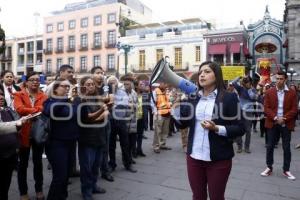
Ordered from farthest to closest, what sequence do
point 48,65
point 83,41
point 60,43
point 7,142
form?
point 48,65 < point 60,43 < point 83,41 < point 7,142

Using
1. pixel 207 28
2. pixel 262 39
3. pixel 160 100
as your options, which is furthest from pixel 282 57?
pixel 160 100

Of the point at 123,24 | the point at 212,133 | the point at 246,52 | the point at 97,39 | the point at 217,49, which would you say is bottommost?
the point at 212,133

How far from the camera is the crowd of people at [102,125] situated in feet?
9.48

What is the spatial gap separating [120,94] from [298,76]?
20.6m

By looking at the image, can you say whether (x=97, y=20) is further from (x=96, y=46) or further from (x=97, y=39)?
(x=96, y=46)

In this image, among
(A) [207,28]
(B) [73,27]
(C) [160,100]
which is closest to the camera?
(C) [160,100]

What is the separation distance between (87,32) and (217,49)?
56.4 ft

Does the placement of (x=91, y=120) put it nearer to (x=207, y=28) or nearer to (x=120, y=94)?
(x=120, y=94)

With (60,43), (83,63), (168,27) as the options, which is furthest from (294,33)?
(60,43)

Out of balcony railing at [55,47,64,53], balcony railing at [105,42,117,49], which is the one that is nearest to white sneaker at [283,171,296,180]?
balcony railing at [105,42,117,49]

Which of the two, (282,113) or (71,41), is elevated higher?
(71,41)

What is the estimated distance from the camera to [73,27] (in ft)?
132

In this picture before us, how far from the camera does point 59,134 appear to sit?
3646 millimetres

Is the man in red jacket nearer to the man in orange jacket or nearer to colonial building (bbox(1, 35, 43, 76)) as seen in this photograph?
the man in orange jacket
